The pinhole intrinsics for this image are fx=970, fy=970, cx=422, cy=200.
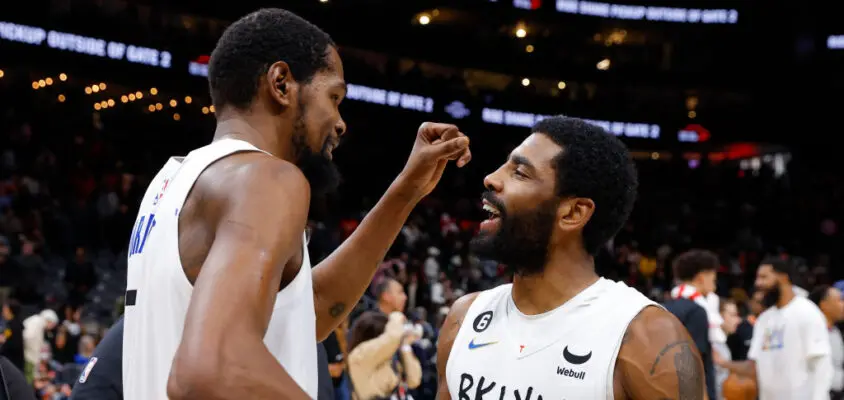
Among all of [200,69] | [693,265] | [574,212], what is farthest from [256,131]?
[200,69]

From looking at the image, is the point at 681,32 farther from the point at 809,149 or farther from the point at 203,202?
the point at 203,202

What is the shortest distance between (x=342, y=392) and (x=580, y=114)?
2005 cm

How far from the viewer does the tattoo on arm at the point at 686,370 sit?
92.0 inches

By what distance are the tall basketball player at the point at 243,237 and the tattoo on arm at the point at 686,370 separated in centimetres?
94

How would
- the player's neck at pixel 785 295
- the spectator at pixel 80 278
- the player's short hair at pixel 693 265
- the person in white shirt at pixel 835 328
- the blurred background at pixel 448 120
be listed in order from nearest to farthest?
the player's short hair at pixel 693 265 < the player's neck at pixel 785 295 < the person in white shirt at pixel 835 328 < the spectator at pixel 80 278 < the blurred background at pixel 448 120

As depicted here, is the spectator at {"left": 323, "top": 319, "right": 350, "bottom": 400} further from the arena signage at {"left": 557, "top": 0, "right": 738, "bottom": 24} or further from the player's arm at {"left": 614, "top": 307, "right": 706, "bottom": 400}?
the arena signage at {"left": 557, "top": 0, "right": 738, "bottom": 24}

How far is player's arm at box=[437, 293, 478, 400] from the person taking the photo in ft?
8.91

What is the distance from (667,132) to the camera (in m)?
26.6

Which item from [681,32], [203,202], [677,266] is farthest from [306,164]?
[681,32]

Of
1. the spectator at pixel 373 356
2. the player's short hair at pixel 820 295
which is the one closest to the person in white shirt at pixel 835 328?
the player's short hair at pixel 820 295

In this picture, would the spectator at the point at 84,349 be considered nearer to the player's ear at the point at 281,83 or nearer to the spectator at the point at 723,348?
the spectator at the point at 723,348

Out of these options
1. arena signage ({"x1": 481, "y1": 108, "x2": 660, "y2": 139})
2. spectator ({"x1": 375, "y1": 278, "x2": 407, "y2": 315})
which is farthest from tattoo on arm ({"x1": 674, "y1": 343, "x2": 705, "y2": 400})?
arena signage ({"x1": 481, "y1": 108, "x2": 660, "y2": 139})

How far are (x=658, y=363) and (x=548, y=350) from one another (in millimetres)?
285

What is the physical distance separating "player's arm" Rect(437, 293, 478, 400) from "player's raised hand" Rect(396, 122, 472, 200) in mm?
406
